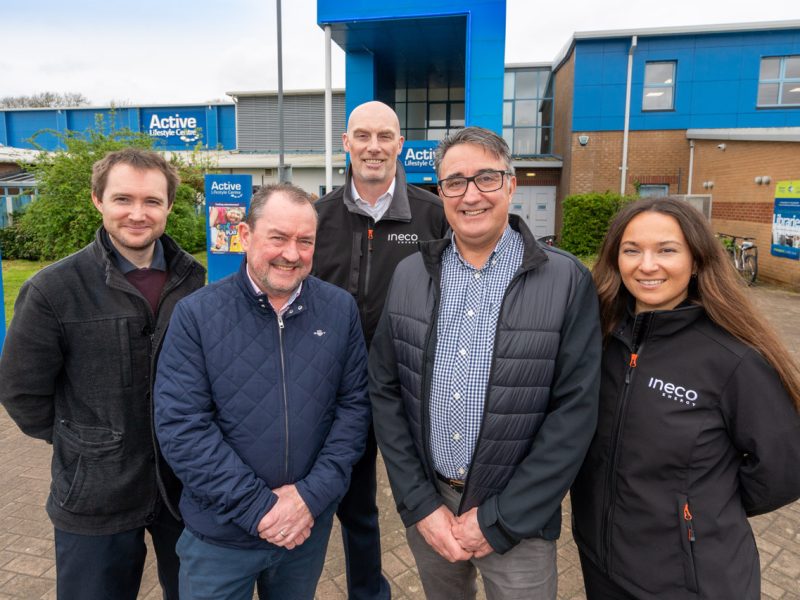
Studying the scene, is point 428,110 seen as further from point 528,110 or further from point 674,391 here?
point 674,391

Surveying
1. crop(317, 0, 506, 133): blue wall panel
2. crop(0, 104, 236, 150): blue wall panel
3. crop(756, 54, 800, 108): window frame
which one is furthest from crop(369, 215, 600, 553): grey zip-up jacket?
crop(0, 104, 236, 150): blue wall panel

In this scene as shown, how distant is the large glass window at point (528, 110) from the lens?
24.9 m

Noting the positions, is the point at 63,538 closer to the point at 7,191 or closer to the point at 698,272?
the point at 698,272

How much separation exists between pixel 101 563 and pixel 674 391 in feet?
7.70

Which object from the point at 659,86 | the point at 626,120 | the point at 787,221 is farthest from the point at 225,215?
the point at 659,86

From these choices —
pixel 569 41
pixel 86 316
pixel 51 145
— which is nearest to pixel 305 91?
pixel 569 41

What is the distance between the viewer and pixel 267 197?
7.06 ft

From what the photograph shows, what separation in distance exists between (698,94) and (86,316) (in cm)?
2301

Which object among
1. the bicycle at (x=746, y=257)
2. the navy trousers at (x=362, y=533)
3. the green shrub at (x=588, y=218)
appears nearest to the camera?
the navy trousers at (x=362, y=533)

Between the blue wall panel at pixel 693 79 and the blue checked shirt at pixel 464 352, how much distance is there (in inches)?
832

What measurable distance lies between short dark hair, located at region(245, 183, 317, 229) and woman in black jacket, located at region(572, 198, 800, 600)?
1.26m

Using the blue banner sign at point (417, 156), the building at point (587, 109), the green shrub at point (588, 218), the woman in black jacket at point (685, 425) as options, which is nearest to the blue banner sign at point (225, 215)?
the blue banner sign at point (417, 156)

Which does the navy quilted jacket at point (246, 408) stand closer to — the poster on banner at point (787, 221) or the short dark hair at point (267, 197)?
the short dark hair at point (267, 197)

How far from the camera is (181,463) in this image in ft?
6.50
